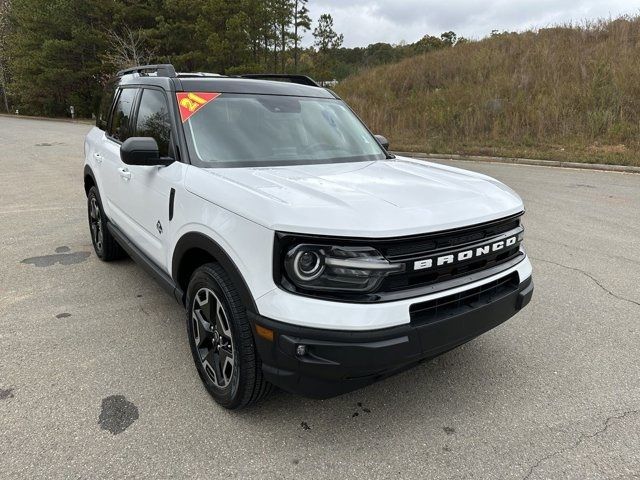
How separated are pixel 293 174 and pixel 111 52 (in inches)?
1689

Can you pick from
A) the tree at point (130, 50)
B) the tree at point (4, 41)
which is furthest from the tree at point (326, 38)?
the tree at point (4, 41)

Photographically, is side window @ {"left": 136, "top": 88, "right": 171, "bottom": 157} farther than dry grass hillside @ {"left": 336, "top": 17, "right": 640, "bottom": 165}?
No

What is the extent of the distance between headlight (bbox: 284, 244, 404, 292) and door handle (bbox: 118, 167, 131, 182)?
219cm

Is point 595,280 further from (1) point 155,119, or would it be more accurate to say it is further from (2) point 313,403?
(1) point 155,119

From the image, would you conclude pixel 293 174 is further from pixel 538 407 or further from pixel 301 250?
pixel 538 407

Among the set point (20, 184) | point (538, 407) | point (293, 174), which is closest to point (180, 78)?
point (293, 174)

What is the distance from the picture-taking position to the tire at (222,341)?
7.62 ft

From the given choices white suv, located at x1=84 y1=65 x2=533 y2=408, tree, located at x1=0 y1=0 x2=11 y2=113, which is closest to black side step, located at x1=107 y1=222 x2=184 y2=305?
white suv, located at x1=84 y1=65 x2=533 y2=408

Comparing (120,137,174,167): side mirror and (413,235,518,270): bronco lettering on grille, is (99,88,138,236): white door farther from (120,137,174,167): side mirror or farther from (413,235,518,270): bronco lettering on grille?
(413,235,518,270): bronco lettering on grille

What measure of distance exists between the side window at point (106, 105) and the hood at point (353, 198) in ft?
8.72

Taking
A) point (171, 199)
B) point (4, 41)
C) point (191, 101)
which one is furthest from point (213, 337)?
point (4, 41)

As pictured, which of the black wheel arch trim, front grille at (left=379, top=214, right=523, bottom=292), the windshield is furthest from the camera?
the windshield

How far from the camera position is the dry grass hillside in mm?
14961

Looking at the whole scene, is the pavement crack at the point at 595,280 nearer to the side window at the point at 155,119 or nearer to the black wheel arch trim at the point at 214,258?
the black wheel arch trim at the point at 214,258
